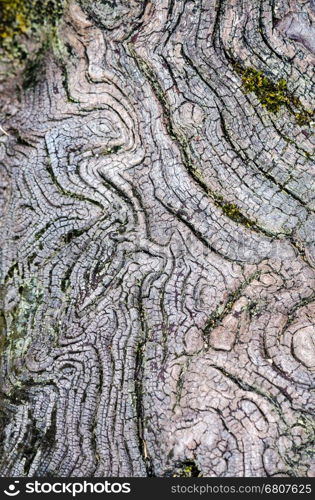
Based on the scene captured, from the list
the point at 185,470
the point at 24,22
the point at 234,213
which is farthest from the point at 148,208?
the point at 185,470

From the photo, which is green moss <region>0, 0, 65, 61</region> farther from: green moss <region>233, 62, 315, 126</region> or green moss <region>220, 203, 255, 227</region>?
green moss <region>220, 203, 255, 227</region>

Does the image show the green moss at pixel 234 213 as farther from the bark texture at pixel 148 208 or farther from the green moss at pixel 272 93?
the green moss at pixel 272 93

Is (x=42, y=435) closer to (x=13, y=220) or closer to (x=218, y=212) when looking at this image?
(x=13, y=220)

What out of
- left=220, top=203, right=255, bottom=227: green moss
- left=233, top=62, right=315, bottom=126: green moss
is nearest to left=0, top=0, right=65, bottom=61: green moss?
left=233, top=62, right=315, bottom=126: green moss

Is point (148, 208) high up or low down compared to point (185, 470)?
up

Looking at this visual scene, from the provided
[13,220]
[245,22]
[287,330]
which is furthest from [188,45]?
[287,330]

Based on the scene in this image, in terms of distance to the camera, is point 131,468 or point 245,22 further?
point 245,22

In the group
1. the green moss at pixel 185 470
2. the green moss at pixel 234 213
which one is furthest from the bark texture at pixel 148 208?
the green moss at pixel 185 470

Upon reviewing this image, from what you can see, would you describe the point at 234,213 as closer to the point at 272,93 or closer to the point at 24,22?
the point at 272,93
